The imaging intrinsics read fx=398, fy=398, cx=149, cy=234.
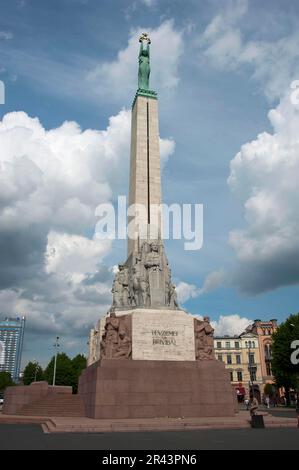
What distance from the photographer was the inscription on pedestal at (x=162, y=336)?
22.0 m

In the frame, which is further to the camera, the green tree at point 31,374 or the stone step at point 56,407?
the green tree at point 31,374

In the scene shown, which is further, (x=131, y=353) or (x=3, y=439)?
(x=131, y=353)

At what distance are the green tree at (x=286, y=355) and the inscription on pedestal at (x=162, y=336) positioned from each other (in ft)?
90.3

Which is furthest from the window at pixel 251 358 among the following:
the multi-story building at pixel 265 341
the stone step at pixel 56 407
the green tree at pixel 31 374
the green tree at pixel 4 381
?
the green tree at pixel 4 381

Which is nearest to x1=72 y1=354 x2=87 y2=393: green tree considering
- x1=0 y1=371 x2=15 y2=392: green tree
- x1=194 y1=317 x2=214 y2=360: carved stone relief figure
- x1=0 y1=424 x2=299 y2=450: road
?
x1=0 y1=371 x2=15 y2=392: green tree

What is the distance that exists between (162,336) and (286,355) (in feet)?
95.7

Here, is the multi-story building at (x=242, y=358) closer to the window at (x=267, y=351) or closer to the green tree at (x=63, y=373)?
the window at (x=267, y=351)

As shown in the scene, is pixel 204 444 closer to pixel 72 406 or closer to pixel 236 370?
pixel 72 406

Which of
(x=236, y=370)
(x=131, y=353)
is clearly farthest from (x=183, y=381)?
(x=236, y=370)

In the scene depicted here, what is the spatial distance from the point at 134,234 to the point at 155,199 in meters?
2.99

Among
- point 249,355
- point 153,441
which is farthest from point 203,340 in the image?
point 249,355

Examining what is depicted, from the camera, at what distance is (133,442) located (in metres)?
11.9

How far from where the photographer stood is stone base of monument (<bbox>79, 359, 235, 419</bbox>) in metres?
19.8

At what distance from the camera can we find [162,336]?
22.5 m
